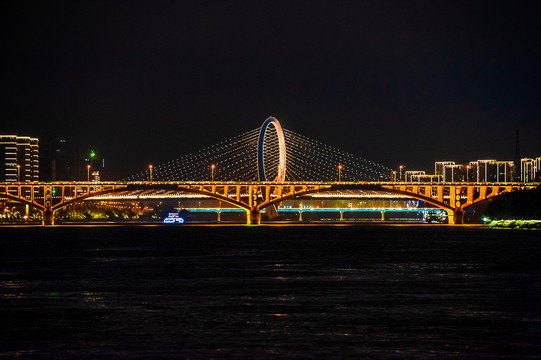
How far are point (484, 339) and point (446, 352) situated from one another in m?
2.27

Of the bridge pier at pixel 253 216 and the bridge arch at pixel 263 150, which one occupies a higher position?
the bridge arch at pixel 263 150

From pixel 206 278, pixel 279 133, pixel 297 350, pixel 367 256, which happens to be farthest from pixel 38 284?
pixel 279 133

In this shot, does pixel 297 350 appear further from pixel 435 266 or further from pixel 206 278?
pixel 435 266

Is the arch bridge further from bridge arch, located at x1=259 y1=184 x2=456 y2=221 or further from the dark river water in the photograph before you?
the dark river water

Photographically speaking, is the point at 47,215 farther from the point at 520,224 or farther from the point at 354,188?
the point at 520,224

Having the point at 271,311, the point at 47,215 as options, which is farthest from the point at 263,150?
the point at 271,311

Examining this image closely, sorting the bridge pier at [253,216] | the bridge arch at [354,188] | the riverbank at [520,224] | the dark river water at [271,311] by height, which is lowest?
the dark river water at [271,311]

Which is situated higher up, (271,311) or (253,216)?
(253,216)

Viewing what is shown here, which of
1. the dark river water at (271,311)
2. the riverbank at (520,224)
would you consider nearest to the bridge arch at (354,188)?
the riverbank at (520,224)

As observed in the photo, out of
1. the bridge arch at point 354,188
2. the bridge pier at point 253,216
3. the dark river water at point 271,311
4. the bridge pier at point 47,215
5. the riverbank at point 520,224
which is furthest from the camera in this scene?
the bridge pier at point 47,215

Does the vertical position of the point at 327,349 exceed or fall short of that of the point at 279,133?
it falls short

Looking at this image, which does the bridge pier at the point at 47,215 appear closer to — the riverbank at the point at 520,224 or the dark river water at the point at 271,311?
the riverbank at the point at 520,224

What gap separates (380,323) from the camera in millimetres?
26344

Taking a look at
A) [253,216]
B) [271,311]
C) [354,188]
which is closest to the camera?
[271,311]
